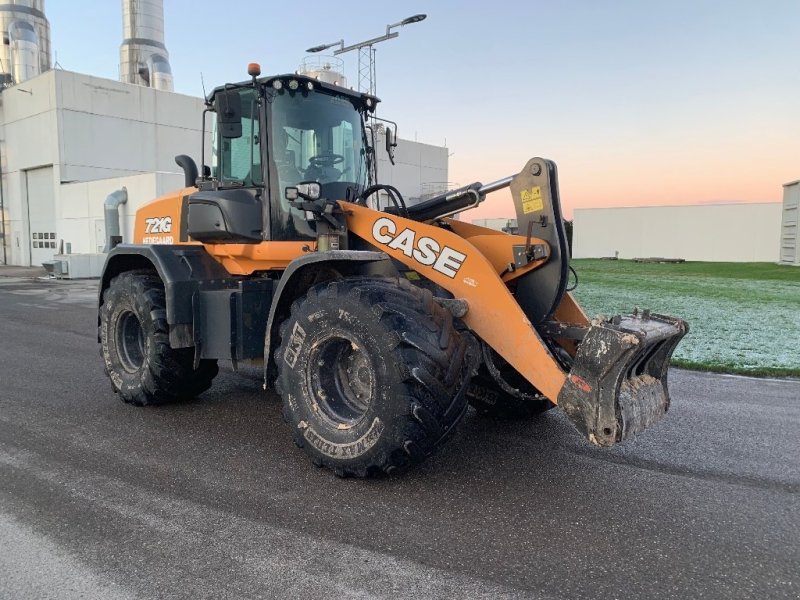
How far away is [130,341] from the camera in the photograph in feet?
20.7

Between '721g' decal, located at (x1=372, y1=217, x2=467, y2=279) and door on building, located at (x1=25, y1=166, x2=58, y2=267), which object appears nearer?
'721g' decal, located at (x1=372, y1=217, x2=467, y2=279)

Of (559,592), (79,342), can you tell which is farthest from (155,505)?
(79,342)

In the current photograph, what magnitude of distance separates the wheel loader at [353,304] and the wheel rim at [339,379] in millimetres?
12

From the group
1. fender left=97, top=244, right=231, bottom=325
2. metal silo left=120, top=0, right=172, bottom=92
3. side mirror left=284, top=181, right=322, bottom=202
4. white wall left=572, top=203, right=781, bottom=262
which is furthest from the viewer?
white wall left=572, top=203, right=781, bottom=262

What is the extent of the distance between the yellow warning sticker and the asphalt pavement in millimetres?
1808

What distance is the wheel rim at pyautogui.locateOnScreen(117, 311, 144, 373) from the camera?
620cm

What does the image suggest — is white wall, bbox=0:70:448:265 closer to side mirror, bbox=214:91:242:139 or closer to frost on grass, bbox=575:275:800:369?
frost on grass, bbox=575:275:800:369

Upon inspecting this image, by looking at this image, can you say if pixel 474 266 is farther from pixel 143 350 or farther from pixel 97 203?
pixel 97 203

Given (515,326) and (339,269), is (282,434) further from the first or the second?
(515,326)

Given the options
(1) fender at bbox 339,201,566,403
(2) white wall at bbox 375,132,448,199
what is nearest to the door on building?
(2) white wall at bbox 375,132,448,199

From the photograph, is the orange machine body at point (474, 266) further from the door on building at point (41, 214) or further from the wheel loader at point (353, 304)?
the door on building at point (41, 214)

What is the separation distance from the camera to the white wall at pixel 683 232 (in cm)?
3759

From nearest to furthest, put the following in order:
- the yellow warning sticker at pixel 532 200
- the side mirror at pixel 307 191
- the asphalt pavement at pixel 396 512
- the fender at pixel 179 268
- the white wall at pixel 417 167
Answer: the asphalt pavement at pixel 396 512 < the yellow warning sticker at pixel 532 200 < the side mirror at pixel 307 191 < the fender at pixel 179 268 < the white wall at pixel 417 167

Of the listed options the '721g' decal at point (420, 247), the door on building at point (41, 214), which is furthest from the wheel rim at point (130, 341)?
the door on building at point (41, 214)
